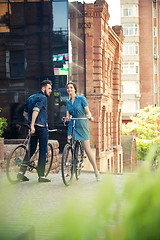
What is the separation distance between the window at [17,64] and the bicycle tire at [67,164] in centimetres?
1398

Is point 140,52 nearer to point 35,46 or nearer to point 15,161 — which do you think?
point 35,46

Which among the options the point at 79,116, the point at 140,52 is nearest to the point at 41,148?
the point at 79,116

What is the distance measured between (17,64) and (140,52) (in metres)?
49.5

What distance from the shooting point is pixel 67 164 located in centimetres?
901

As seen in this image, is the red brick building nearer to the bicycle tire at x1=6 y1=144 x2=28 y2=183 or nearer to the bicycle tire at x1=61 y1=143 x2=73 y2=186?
the bicycle tire at x1=61 y1=143 x2=73 y2=186

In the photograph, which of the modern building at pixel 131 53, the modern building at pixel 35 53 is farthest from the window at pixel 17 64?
the modern building at pixel 131 53

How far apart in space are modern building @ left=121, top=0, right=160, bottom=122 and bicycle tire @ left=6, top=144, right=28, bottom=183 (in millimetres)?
61704

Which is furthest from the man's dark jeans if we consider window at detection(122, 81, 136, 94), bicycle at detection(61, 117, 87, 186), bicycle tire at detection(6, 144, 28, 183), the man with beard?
window at detection(122, 81, 136, 94)

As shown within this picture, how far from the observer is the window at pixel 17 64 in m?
22.8

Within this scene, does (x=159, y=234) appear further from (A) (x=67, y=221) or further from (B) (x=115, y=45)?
(B) (x=115, y=45)

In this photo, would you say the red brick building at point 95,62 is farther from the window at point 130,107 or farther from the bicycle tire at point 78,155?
the window at point 130,107

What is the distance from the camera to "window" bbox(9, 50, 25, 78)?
2278 cm

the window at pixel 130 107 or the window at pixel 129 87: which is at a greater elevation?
the window at pixel 129 87

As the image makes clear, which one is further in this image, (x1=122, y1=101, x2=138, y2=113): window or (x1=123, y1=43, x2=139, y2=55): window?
(x1=122, y1=101, x2=138, y2=113): window
